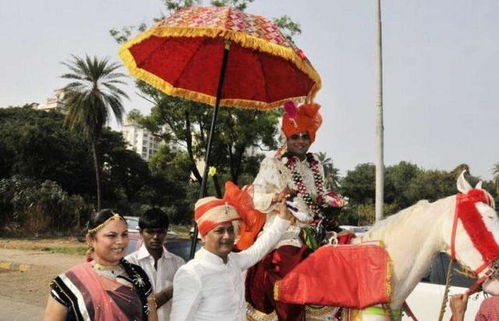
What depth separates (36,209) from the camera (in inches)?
1204

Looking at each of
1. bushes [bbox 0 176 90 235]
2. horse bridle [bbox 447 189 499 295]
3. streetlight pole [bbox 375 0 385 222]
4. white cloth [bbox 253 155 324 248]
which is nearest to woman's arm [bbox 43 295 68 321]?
white cloth [bbox 253 155 324 248]

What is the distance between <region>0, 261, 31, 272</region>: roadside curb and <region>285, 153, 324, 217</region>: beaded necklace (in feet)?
46.3

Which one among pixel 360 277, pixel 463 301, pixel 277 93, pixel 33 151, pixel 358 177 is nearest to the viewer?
pixel 463 301

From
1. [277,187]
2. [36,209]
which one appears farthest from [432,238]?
[36,209]

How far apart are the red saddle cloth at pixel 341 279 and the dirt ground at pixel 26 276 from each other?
680cm

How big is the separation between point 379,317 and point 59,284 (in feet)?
6.68

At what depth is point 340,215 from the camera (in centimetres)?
445

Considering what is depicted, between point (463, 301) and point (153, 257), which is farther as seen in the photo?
point (153, 257)

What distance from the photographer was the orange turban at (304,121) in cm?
439

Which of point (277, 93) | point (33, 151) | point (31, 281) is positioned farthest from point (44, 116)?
point (277, 93)

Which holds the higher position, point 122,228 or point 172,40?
point 172,40

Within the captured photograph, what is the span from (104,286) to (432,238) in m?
2.10

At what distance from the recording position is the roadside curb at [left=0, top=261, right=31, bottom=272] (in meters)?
16.0

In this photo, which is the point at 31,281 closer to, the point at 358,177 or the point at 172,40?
the point at 172,40
